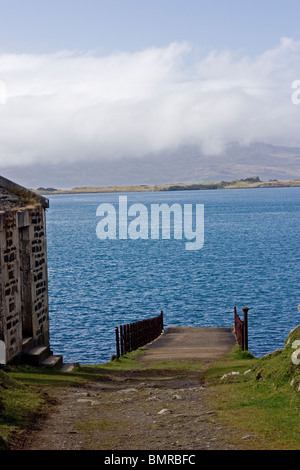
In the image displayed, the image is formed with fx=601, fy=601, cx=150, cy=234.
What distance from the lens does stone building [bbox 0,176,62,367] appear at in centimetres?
1539

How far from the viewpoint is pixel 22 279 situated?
17.8 metres

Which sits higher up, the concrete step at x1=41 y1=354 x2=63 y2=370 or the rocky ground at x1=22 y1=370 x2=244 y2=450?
the rocky ground at x1=22 y1=370 x2=244 y2=450

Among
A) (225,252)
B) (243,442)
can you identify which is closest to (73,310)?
(243,442)

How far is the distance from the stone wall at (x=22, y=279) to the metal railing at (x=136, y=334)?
3732 millimetres

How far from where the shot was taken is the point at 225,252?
73.8m

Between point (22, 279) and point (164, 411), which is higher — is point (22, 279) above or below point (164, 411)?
above

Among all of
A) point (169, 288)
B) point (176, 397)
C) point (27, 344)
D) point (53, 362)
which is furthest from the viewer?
point (169, 288)

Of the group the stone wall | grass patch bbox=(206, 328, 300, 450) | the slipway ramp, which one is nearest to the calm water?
the slipway ramp

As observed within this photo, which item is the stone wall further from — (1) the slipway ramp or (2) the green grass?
(1) the slipway ramp

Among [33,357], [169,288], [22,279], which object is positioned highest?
[22,279]

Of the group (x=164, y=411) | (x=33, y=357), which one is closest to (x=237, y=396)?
(x=164, y=411)

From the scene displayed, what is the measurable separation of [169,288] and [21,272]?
100 feet

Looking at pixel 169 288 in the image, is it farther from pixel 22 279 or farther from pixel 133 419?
pixel 133 419

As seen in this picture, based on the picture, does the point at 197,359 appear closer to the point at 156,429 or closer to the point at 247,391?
the point at 247,391
